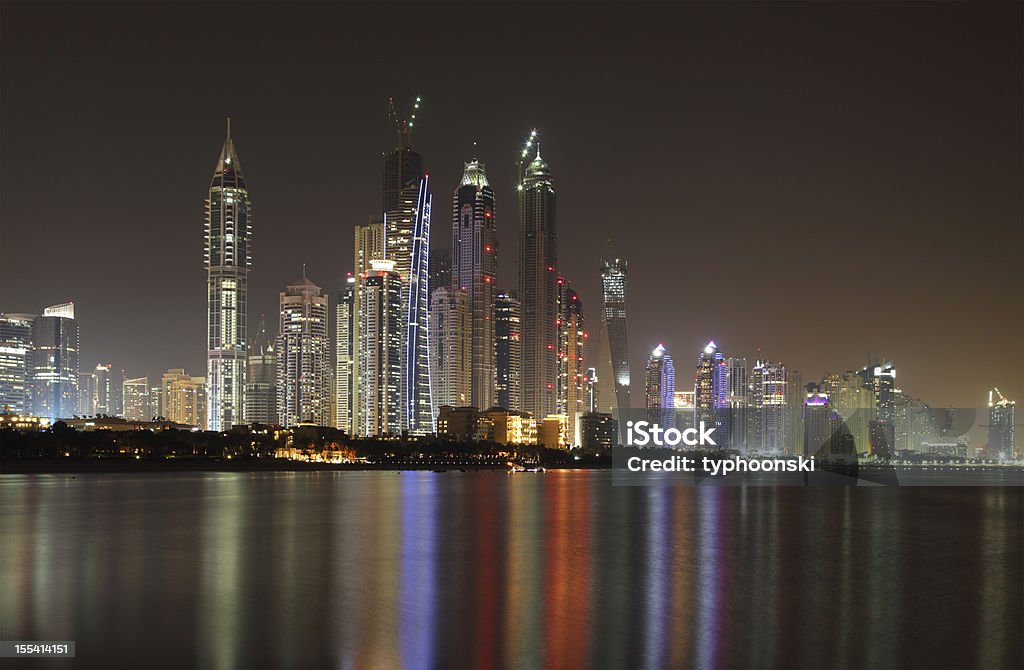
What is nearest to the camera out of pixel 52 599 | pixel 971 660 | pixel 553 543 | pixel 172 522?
pixel 971 660

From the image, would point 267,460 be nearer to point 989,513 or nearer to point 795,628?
point 989,513

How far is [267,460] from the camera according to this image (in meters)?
137

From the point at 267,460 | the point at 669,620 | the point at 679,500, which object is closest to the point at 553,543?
the point at 669,620

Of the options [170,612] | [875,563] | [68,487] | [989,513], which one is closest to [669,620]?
[170,612]

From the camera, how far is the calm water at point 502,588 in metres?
21.0

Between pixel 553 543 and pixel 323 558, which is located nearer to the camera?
pixel 323 558

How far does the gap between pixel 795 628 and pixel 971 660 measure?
4138mm

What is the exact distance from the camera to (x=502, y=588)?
29172 mm

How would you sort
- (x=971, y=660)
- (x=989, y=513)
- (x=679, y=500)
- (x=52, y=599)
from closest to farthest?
(x=971, y=660) < (x=52, y=599) < (x=989, y=513) < (x=679, y=500)

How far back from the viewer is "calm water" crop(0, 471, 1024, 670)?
21.0 m

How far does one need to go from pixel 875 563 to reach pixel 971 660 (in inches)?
637

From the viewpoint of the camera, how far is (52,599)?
2597 centimetres

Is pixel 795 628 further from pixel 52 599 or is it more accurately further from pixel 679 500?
pixel 679 500

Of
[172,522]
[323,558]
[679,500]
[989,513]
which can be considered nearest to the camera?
[323,558]
